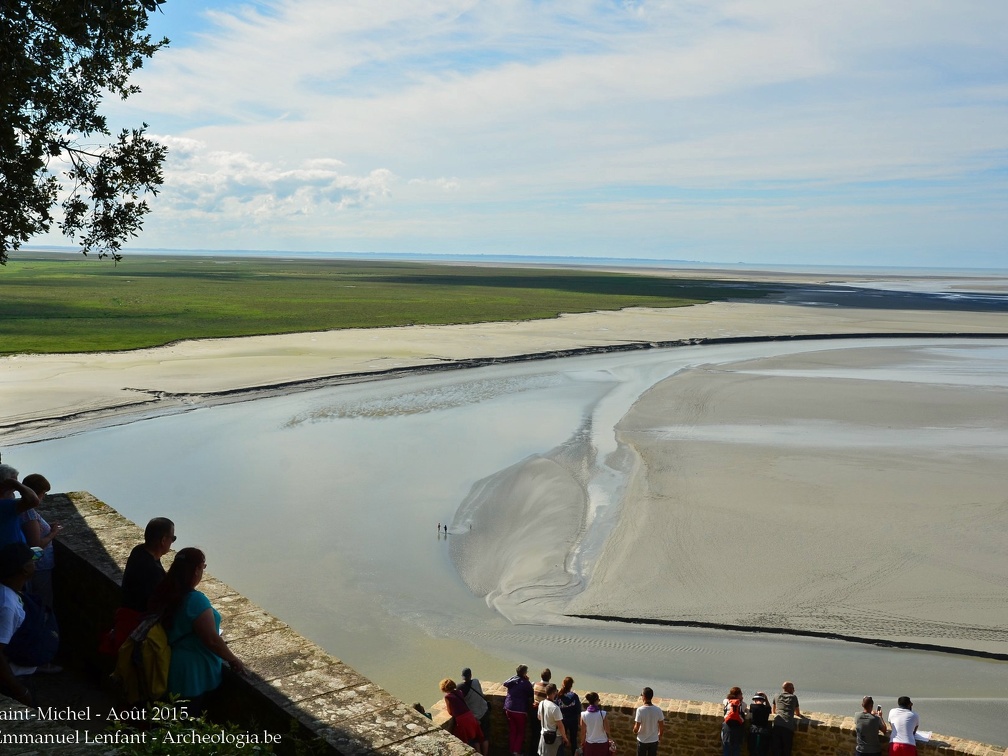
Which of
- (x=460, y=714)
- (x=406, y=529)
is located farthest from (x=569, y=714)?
(x=406, y=529)

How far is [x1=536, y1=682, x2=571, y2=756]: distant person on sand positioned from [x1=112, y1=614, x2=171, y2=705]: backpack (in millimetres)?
5304

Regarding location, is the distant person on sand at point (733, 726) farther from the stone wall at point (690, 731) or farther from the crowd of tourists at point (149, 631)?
the crowd of tourists at point (149, 631)

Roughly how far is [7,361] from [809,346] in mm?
46622

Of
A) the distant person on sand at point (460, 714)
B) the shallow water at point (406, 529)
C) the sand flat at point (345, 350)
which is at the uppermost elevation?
the sand flat at point (345, 350)

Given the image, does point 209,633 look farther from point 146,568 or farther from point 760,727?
point 760,727

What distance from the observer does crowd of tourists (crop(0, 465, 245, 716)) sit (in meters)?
4.66

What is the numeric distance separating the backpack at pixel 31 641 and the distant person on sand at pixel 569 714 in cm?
536

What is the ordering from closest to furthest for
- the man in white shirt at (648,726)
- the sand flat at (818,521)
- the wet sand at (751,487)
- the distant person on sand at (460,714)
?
1. the distant person on sand at (460,714)
2. the man in white shirt at (648,726)
3. the sand flat at (818,521)
4. the wet sand at (751,487)

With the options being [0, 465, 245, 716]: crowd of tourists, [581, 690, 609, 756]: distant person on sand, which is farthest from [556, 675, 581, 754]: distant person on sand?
[0, 465, 245, 716]: crowd of tourists

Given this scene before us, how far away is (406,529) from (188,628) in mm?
14854

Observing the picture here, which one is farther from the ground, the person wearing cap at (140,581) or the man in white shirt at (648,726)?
the person wearing cap at (140,581)

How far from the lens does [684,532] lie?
737 inches

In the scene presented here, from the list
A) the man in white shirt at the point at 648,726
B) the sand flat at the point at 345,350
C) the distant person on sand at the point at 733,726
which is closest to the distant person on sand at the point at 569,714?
the man in white shirt at the point at 648,726

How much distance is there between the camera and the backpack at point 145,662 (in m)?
4.59
